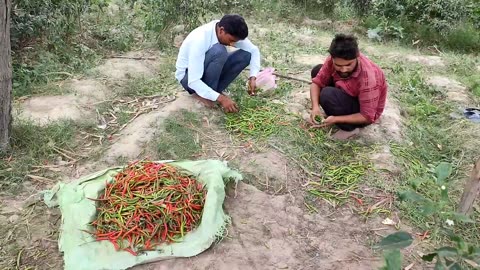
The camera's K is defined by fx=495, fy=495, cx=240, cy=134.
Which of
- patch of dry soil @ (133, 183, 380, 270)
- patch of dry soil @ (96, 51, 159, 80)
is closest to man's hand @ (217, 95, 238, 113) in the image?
patch of dry soil @ (133, 183, 380, 270)

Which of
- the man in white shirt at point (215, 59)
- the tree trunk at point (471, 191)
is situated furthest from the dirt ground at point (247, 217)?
the tree trunk at point (471, 191)

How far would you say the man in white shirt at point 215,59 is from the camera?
3551 mm

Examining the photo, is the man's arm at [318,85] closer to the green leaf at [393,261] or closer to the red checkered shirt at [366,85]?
the red checkered shirt at [366,85]

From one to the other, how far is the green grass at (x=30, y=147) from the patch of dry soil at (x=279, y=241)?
122 cm

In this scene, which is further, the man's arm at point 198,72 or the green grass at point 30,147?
the man's arm at point 198,72

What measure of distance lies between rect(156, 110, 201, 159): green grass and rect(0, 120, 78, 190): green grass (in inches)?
25.7

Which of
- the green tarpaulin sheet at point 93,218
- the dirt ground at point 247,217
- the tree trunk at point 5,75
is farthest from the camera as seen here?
the tree trunk at point 5,75

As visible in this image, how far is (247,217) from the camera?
2906mm

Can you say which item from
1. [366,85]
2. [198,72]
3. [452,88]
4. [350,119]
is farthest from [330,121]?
[452,88]

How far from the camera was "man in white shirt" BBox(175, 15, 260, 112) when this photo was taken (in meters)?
3.55

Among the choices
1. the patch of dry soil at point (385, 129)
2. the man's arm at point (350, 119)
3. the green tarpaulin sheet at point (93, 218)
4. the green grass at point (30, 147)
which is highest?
the man's arm at point (350, 119)

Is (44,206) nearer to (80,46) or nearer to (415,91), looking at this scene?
(80,46)

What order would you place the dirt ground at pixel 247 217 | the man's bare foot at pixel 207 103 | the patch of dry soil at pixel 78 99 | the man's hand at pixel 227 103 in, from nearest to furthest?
the dirt ground at pixel 247 217, the man's hand at pixel 227 103, the patch of dry soil at pixel 78 99, the man's bare foot at pixel 207 103

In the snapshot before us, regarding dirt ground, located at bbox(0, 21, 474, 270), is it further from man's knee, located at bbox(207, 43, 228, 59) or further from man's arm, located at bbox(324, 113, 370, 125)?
man's knee, located at bbox(207, 43, 228, 59)
